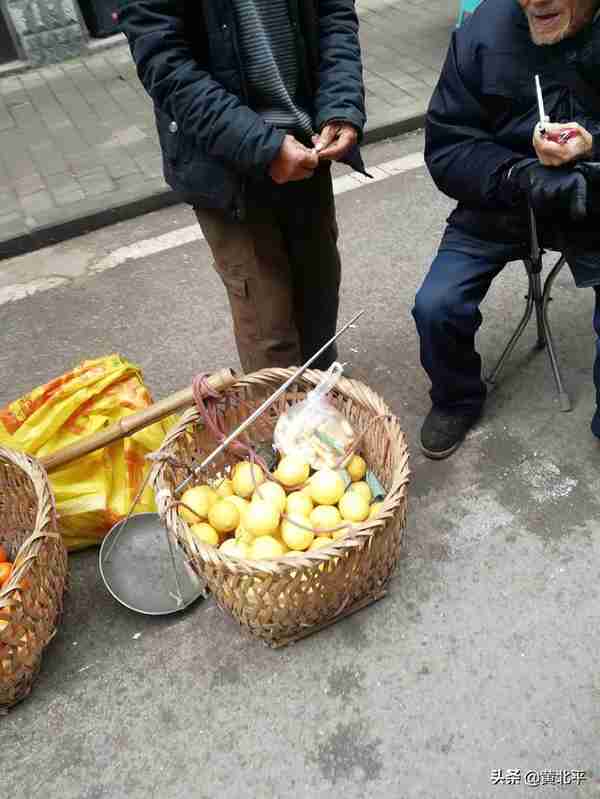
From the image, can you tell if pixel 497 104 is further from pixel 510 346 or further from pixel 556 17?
pixel 510 346

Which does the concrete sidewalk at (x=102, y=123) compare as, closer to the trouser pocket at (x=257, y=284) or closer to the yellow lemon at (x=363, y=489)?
the trouser pocket at (x=257, y=284)

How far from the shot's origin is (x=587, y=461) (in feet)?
8.46

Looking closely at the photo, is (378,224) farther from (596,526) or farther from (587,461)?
(596,526)

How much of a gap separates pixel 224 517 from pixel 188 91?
1.16 metres

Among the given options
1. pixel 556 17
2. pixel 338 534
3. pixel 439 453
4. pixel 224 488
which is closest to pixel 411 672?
pixel 338 534

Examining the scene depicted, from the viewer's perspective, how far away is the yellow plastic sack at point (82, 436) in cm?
238

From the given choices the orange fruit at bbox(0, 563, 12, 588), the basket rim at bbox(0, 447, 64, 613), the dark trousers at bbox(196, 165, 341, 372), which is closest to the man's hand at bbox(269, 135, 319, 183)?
the dark trousers at bbox(196, 165, 341, 372)

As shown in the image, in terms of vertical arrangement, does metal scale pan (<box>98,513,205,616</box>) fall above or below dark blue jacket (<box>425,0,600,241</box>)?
below

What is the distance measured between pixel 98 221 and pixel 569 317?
2.80m

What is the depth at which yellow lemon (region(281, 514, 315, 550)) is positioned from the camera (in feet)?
6.63

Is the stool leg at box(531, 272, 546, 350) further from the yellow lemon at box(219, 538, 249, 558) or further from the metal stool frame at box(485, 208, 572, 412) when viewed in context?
the yellow lemon at box(219, 538, 249, 558)

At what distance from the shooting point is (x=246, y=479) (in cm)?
223

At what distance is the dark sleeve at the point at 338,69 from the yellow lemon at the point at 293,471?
3.32ft

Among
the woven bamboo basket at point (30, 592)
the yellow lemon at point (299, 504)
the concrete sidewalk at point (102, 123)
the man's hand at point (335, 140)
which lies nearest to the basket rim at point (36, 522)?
the woven bamboo basket at point (30, 592)
